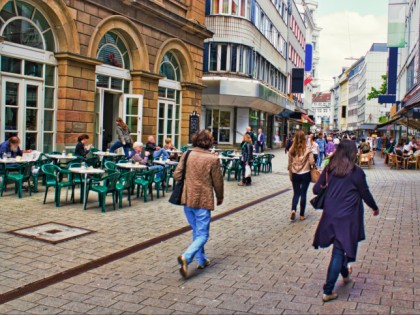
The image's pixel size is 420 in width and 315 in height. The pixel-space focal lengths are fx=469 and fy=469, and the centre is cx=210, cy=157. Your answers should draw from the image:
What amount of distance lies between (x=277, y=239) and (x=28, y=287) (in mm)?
3976

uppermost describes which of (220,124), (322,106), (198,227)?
(322,106)

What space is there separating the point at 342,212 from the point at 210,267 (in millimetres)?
1922

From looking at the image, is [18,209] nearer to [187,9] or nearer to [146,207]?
[146,207]

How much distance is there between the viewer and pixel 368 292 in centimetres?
509

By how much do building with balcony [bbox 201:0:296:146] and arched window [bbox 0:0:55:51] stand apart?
16.9 meters

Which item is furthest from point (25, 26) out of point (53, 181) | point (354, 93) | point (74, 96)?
point (354, 93)

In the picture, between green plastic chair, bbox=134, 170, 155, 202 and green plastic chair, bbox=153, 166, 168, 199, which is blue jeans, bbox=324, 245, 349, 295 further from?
green plastic chair, bbox=153, 166, 168, 199

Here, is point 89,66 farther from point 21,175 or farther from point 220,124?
point 220,124

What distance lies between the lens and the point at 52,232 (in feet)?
23.7

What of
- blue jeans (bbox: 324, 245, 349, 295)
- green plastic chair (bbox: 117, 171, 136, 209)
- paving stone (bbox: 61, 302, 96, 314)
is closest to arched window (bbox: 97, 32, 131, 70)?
green plastic chair (bbox: 117, 171, 136, 209)

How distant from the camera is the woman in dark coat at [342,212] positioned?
4.76 meters

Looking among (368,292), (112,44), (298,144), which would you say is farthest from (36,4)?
(368,292)

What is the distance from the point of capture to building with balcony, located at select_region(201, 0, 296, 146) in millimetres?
29125

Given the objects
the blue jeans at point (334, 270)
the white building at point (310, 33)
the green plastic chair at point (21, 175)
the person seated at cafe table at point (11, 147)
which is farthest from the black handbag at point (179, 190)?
the white building at point (310, 33)
